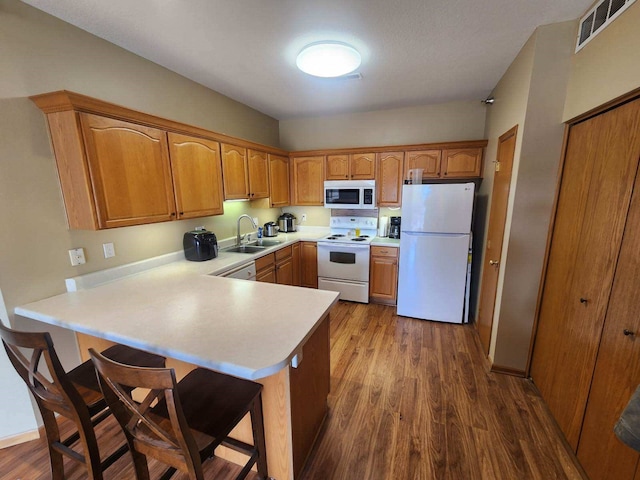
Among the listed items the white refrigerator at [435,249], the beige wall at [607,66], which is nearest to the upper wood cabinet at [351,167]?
the white refrigerator at [435,249]

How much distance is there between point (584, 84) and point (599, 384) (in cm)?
169

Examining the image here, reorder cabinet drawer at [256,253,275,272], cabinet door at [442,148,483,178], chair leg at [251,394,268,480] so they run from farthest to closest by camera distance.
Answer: cabinet door at [442,148,483,178] → cabinet drawer at [256,253,275,272] → chair leg at [251,394,268,480]

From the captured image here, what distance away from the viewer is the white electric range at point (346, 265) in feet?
11.4

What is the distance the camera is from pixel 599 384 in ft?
4.41

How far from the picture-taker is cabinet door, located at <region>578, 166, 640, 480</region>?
3.79 feet

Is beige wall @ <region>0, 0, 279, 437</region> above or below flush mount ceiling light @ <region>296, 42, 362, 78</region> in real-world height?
below

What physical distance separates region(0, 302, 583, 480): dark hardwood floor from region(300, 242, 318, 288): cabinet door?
1.33m

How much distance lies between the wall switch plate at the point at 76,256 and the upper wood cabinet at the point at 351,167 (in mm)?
2808

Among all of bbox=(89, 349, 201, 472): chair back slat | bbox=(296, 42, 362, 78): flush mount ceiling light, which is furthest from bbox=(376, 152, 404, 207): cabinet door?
bbox=(89, 349, 201, 472): chair back slat

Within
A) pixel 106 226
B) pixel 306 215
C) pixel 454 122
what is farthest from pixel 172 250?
pixel 454 122

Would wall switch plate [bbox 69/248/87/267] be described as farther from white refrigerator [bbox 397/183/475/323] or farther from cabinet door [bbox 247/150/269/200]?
white refrigerator [bbox 397/183/475/323]

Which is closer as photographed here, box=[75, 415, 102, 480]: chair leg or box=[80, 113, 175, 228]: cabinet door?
box=[75, 415, 102, 480]: chair leg

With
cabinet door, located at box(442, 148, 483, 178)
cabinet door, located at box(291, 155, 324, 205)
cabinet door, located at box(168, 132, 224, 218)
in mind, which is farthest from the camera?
cabinet door, located at box(291, 155, 324, 205)

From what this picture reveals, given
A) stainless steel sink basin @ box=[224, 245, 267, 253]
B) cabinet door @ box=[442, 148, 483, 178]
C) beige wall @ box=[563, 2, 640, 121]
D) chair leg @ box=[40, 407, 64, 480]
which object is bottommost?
chair leg @ box=[40, 407, 64, 480]
